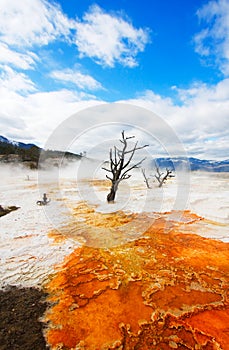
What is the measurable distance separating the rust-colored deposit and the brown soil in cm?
21

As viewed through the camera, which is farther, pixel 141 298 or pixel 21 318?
pixel 141 298

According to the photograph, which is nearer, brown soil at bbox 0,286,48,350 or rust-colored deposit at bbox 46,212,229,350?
brown soil at bbox 0,286,48,350

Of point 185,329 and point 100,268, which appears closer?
point 185,329

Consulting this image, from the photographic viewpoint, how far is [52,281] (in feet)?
16.7

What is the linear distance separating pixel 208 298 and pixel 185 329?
116cm

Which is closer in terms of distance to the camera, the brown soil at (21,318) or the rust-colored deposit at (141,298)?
the brown soil at (21,318)

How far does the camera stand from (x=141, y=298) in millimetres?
4457

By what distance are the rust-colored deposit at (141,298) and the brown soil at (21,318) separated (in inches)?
8.4

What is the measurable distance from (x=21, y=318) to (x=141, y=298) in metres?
2.34

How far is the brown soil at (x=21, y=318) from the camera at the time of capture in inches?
130

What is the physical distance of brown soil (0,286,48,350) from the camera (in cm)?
330

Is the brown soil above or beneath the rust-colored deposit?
beneath

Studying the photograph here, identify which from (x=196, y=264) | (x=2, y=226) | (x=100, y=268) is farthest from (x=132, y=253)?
(x=2, y=226)

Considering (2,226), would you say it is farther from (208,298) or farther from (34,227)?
(208,298)
